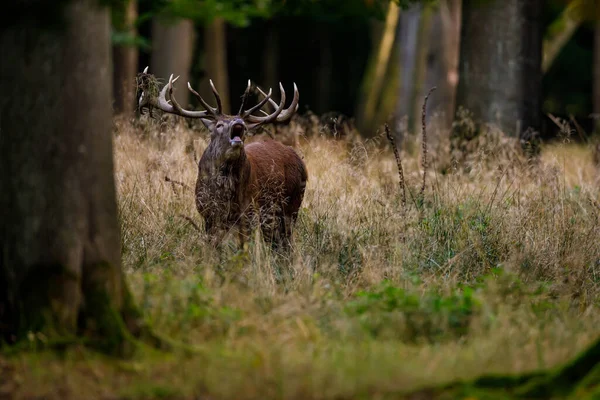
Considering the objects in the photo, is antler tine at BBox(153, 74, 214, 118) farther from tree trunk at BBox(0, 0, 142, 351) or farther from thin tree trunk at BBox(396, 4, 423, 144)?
thin tree trunk at BBox(396, 4, 423, 144)

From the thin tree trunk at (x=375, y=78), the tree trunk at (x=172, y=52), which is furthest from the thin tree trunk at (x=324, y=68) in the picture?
the tree trunk at (x=172, y=52)

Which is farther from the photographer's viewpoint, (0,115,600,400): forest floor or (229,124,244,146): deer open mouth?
(229,124,244,146): deer open mouth

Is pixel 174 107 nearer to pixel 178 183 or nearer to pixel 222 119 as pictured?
pixel 222 119

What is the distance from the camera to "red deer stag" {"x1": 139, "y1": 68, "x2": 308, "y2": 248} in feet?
29.8

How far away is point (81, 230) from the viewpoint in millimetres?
5547

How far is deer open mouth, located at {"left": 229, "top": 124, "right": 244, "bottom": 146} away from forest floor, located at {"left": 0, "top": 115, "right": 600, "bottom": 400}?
0.85 meters

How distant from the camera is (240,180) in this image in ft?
30.7

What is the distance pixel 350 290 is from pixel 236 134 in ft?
7.84

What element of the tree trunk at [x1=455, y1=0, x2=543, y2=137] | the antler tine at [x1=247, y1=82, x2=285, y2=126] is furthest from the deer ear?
the tree trunk at [x1=455, y1=0, x2=543, y2=137]

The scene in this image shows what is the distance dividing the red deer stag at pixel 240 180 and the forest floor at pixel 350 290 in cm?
26

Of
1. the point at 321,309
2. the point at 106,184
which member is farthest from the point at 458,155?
the point at 106,184

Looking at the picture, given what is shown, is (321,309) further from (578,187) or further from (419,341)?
(578,187)

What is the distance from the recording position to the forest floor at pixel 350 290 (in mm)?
5066

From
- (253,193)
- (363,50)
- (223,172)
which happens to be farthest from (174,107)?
(363,50)
